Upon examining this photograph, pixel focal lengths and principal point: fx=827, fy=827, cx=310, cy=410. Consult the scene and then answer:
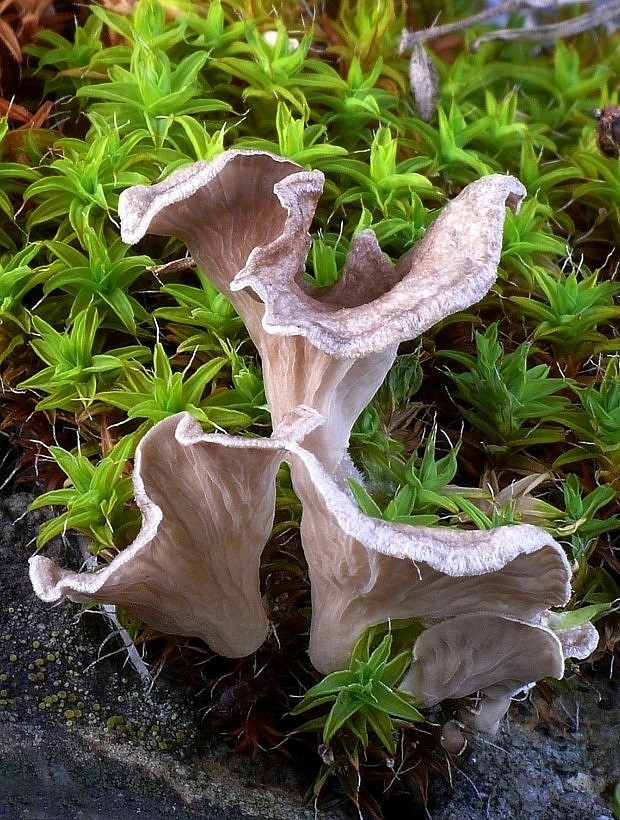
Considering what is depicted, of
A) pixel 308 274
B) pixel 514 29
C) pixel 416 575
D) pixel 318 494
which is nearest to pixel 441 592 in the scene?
pixel 416 575

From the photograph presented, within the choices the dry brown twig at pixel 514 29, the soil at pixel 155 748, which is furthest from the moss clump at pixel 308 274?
the dry brown twig at pixel 514 29

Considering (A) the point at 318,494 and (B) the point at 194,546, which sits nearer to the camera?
(A) the point at 318,494

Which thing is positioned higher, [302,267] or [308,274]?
[302,267]

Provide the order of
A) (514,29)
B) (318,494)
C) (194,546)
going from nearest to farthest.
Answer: (318,494)
(194,546)
(514,29)

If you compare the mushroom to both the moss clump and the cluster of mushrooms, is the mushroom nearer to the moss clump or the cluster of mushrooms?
the cluster of mushrooms

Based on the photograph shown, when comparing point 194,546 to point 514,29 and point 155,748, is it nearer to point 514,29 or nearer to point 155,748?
point 155,748

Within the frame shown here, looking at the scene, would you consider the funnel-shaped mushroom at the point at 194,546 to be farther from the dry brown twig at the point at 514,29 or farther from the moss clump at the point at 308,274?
the dry brown twig at the point at 514,29

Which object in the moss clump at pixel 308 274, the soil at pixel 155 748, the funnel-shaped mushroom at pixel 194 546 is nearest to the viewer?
the funnel-shaped mushroom at pixel 194 546
